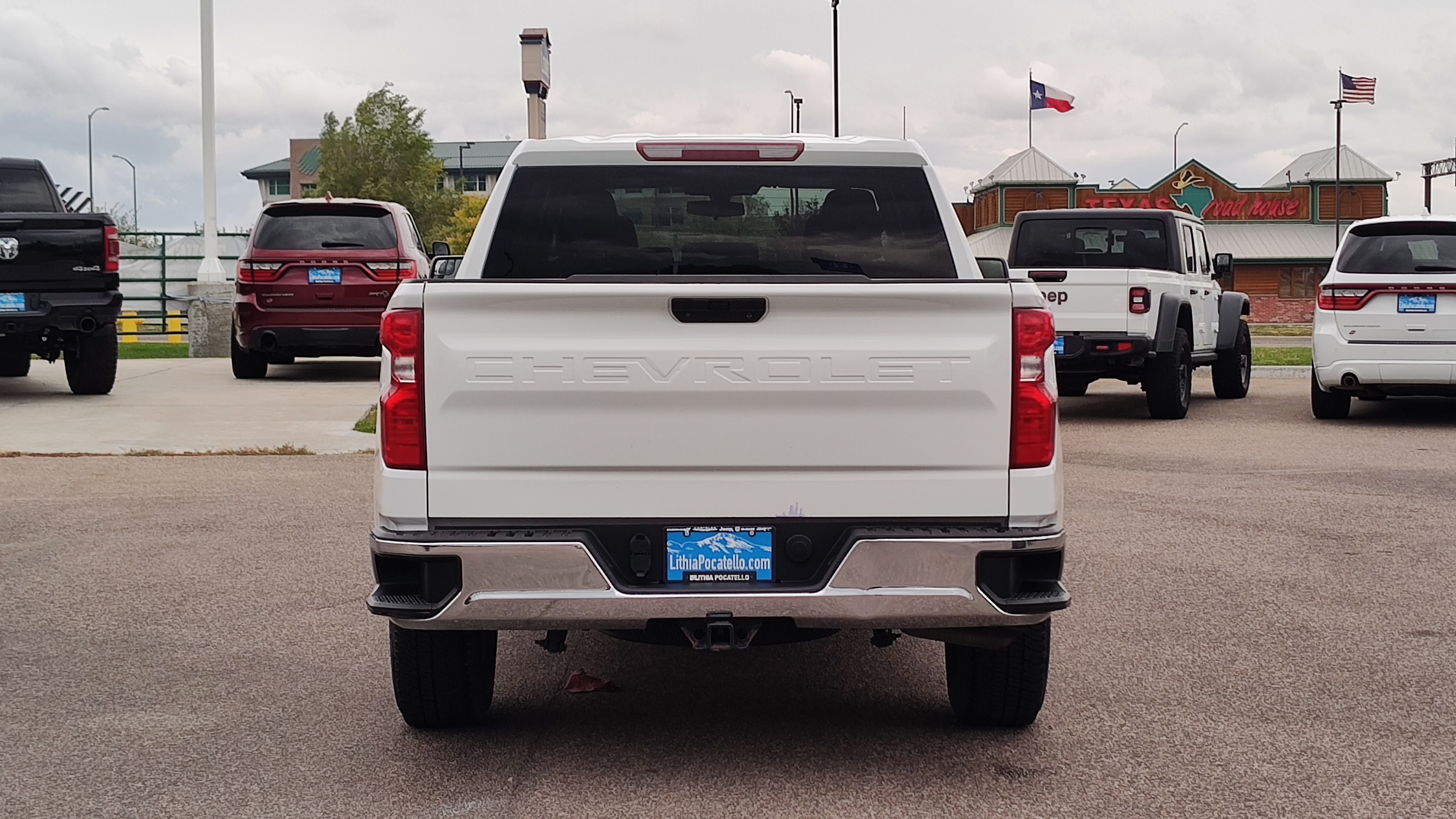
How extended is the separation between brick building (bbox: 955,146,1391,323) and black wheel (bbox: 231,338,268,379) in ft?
128

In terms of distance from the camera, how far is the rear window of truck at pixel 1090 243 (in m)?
15.5

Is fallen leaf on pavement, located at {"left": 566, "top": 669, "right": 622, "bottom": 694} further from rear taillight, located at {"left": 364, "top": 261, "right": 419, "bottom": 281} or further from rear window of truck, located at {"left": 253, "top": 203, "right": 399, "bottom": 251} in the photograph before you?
rear window of truck, located at {"left": 253, "top": 203, "right": 399, "bottom": 251}

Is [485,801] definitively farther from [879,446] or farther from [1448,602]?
[1448,602]

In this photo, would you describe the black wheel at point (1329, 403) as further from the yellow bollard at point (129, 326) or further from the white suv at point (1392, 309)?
the yellow bollard at point (129, 326)

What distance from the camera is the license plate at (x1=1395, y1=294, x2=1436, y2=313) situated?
1370 cm

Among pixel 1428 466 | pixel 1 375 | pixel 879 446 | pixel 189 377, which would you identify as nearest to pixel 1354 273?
pixel 1428 466

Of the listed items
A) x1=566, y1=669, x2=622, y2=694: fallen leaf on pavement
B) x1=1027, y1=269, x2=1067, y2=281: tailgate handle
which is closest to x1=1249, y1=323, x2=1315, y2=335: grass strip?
x1=1027, y1=269, x2=1067, y2=281: tailgate handle

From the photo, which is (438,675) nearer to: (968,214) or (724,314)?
(724,314)

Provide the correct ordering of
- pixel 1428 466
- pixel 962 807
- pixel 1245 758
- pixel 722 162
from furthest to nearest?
pixel 1428 466, pixel 722 162, pixel 1245 758, pixel 962 807

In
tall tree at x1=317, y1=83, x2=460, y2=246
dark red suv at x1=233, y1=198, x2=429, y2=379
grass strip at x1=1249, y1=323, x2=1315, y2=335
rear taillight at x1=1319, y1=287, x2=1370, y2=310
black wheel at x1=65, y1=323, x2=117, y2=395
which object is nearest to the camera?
rear taillight at x1=1319, y1=287, x2=1370, y2=310

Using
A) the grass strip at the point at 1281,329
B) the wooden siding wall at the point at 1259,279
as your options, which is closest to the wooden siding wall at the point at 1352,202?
the wooden siding wall at the point at 1259,279

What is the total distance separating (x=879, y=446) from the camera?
430cm

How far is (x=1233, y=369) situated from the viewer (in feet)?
58.1

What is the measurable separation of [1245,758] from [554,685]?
2.37 m
